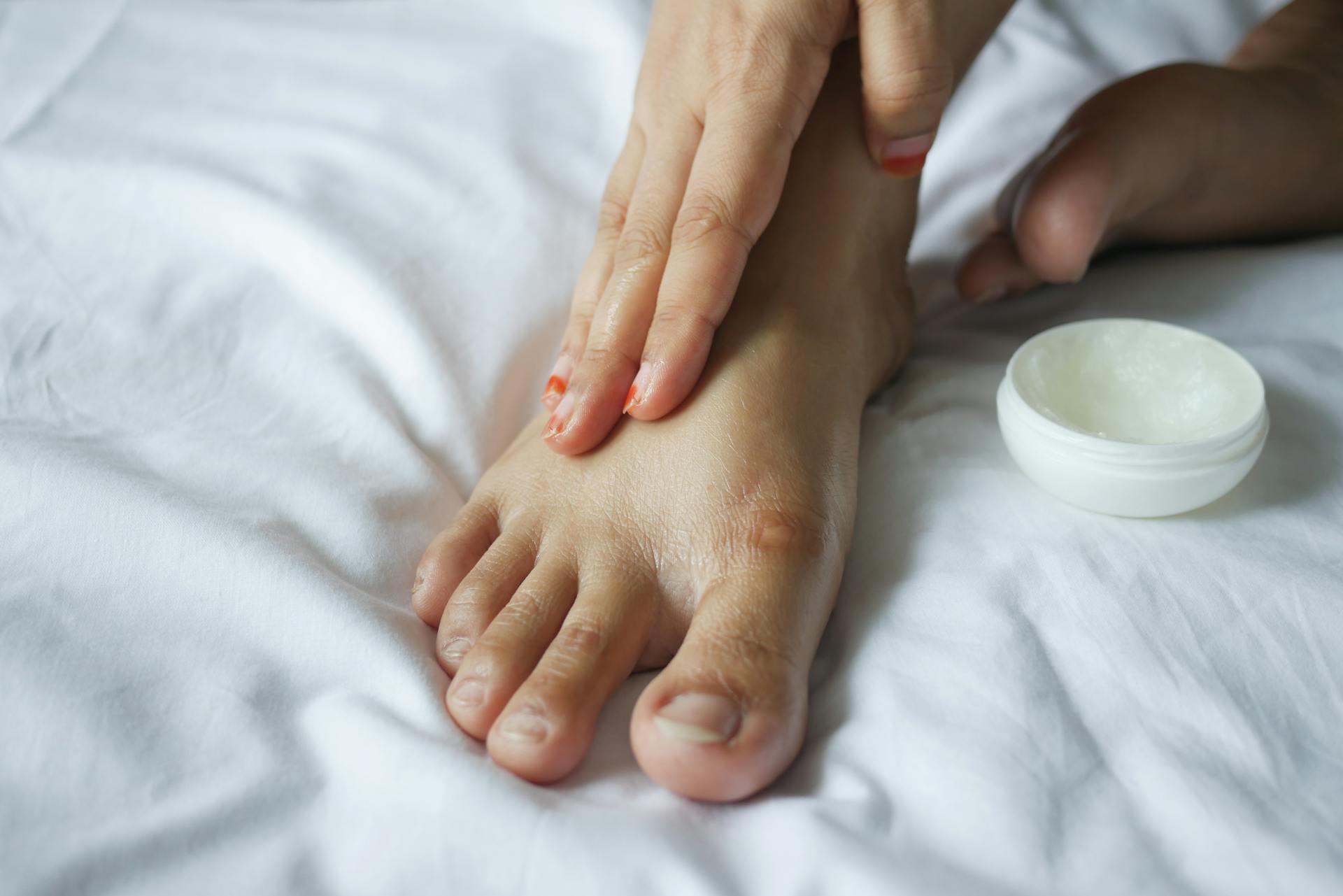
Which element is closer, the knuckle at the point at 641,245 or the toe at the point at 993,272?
the knuckle at the point at 641,245

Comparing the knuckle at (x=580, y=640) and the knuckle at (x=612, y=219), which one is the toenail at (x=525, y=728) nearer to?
the knuckle at (x=580, y=640)

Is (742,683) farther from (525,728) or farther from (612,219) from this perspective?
(612,219)

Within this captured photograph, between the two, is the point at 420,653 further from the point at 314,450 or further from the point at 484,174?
the point at 484,174

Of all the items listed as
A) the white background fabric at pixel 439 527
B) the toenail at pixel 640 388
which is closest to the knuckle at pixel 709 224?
the toenail at pixel 640 388

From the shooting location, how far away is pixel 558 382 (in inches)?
31.3

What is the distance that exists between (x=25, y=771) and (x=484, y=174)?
0.70m

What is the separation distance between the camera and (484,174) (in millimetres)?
1030

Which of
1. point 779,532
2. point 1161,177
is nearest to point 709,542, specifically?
point 779,532

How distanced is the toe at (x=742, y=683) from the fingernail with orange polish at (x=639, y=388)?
5.9 inches

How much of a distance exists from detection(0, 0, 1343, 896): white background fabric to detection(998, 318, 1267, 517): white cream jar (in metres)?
0.03

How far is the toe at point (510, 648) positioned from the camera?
1.91 feet

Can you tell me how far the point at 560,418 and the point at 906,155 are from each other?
37 centimetres

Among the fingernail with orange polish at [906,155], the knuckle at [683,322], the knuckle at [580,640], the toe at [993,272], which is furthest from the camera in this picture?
the toe at [993,272]

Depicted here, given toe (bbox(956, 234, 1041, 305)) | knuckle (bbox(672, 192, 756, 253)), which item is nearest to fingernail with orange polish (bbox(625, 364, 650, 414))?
knuckle (bbox(672, 192, 756, 253))
